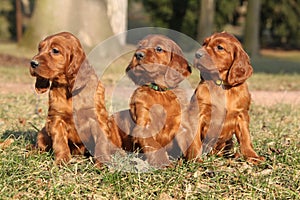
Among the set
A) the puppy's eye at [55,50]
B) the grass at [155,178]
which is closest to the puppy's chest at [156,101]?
the grass at [155,178]

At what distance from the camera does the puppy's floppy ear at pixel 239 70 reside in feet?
15.1

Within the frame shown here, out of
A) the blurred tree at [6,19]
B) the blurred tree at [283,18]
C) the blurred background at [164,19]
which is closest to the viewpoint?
the blurred background at [164,19]

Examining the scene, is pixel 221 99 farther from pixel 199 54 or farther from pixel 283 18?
pixel 283 18

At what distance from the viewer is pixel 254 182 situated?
14.2ft

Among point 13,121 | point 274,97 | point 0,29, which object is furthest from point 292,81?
point 0,29

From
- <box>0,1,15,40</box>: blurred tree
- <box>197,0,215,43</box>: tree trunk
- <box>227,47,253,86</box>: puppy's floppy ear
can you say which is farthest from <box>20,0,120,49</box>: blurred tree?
A: <box>0,1,15,40</box>: blurred tree

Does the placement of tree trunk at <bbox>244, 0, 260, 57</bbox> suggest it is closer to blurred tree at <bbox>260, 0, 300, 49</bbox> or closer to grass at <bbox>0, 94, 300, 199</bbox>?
blurred tree at <bbox>260, 0, 300, 49</bbox>

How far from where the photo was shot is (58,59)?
448 cm

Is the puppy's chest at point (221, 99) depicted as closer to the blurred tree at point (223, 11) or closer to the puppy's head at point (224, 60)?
the puppy's head at point (224, 60)

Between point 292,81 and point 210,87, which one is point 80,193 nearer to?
point 210,87

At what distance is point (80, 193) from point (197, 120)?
4.04 ft

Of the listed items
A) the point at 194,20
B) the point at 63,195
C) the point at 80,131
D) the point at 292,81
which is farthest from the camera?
the point at 194,20

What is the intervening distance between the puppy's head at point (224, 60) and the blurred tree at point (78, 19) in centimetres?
1262

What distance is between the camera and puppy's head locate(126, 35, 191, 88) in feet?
14.7
